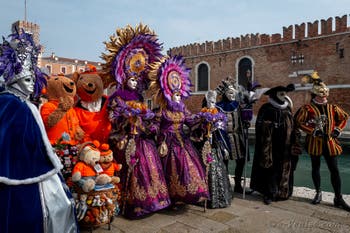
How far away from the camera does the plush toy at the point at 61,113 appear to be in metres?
3.43

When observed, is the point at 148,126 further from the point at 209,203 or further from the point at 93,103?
the point at 209,203

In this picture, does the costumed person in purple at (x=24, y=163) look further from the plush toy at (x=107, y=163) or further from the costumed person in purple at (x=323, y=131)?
the costumed person in purple at (x=323, y=131)

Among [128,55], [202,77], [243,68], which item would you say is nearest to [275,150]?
[128,55]

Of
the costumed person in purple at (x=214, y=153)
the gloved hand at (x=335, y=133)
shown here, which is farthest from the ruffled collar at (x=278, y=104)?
the costumed person in purple at (x=214, y=153)

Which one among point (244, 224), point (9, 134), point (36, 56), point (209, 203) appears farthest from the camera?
point (209, 203)

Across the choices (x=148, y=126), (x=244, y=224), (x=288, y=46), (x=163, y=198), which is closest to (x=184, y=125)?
(x=148, y=126)

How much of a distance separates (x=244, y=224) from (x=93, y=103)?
8.20 feet

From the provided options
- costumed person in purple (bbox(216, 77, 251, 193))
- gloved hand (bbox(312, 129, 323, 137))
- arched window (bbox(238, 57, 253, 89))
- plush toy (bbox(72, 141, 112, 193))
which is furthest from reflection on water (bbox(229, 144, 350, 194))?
arched window (bbox(238, 57, 253, 89))

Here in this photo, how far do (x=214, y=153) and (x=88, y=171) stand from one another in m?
1.94

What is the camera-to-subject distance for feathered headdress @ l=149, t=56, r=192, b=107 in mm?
3998

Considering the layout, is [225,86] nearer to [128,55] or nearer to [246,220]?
[128,55]

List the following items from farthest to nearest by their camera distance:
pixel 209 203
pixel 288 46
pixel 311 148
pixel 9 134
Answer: pixel 288 46
pixel 311 148
pixel 209 203
pixel 9 134

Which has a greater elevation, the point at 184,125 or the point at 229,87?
the point at 229,87

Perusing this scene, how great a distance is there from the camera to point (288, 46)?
69.5 ft
